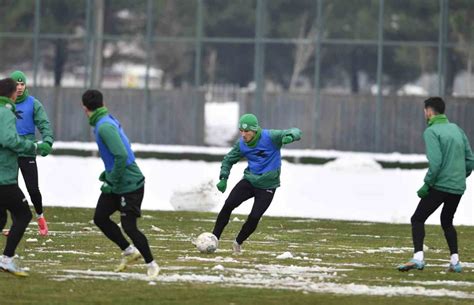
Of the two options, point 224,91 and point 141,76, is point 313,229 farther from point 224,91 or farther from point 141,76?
point 141,76

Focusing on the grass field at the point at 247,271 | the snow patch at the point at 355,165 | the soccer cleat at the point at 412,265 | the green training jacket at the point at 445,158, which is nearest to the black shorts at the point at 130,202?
the grass field at the point at 247,271

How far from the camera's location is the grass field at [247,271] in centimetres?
1248

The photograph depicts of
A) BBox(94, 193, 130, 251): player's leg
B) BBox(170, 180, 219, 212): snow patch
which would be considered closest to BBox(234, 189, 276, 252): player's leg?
BBox(94, 193, 130, 251): player's leg

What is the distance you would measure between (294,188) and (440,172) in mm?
18317

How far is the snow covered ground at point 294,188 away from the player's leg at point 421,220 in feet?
31.0

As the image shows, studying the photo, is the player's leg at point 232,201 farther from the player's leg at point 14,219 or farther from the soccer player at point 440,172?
the player's leg at point 14,219

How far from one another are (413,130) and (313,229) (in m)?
22.9

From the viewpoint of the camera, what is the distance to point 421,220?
1509 cm

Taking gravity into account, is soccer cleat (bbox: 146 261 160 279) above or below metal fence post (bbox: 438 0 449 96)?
below

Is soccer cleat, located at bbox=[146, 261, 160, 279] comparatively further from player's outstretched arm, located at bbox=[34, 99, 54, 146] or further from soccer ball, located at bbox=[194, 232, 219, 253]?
player's outstretched arm, located at bbox=[34, 99, 54, 146]

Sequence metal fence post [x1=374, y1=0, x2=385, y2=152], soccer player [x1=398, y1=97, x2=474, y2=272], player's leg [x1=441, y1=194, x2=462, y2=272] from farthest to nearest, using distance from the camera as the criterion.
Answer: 1. metal fence post [x1=374, y1=0, x2=385, y2=152]
2. player's leg [x1=441, y1=194, x2=462, y2=272]
3. soccer player [x1=398, y1=97, x2=474, y2=272]

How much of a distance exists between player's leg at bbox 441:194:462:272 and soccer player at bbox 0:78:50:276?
4410mm

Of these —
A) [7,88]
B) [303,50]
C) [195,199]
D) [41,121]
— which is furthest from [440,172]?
[303,50]

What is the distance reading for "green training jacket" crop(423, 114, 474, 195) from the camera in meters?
14.8
